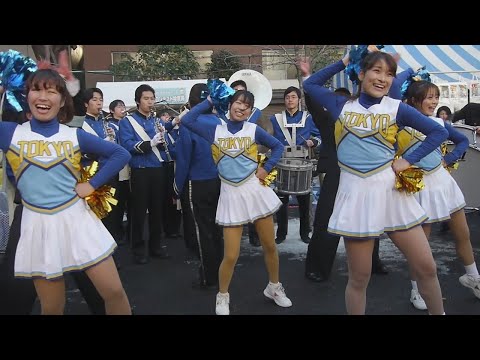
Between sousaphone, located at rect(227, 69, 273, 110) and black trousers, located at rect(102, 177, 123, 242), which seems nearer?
black trousers, located at rect(102, 177, 123, 242)

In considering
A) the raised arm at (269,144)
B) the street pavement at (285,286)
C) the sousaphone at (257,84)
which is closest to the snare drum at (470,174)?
the street pavement at (285,286)

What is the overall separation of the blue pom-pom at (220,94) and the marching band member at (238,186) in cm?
6

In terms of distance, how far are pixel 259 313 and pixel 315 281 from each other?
0.91 m

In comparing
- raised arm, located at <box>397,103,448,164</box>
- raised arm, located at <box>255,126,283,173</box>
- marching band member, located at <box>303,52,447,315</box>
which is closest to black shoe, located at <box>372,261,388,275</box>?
raised arm, located at <box>255,126,283,173</box>

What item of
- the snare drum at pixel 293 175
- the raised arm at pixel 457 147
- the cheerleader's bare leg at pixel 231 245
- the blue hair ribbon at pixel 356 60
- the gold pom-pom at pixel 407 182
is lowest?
the cheerleader's bare leg at pixel 231 245

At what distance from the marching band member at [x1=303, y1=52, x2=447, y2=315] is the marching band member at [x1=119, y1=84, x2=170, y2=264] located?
2805 mm

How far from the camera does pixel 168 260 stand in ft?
17.7

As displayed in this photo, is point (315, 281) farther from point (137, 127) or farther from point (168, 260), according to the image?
point (137, 127)

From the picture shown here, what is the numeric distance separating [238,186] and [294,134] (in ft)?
7.85

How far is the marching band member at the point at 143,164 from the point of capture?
17.0ft

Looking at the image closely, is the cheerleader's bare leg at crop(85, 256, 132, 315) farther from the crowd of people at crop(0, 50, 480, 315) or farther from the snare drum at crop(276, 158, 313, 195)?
the snare drum at crop(276, 158, 313, 195)

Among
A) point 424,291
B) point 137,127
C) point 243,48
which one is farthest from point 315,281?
point 243,48

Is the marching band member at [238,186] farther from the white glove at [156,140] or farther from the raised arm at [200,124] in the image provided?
the white glove at [156,140]

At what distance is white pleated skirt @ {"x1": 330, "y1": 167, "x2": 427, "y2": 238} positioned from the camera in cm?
275
